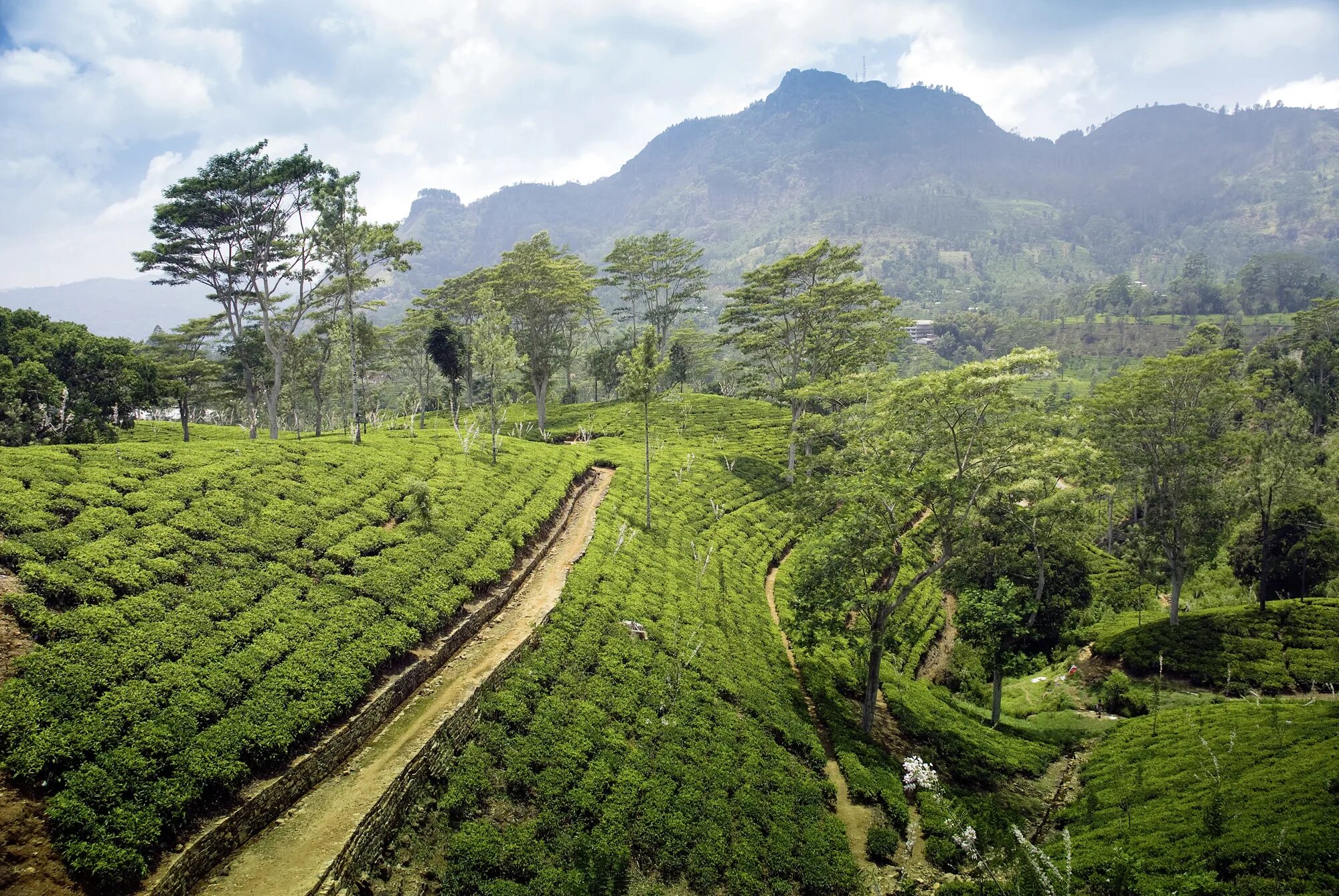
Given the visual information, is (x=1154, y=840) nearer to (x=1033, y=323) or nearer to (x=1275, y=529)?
(x=1275, y=529)

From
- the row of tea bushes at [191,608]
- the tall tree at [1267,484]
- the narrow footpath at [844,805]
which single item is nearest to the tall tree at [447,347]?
the row of tea bushes at [191,608]


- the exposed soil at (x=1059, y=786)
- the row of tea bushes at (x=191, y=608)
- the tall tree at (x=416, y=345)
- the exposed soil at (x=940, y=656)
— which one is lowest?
the exposed soil at (x=940, y=656)

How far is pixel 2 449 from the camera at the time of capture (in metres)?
18.6

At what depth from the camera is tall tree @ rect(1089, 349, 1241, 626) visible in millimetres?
32750

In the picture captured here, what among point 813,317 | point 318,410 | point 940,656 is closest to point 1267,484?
point 940,656

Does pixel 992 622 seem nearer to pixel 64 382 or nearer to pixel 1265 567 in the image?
pixel 1265 567

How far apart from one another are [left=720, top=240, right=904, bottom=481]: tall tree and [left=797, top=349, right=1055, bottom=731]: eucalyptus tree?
846 inches

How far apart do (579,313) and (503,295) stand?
1274 cm

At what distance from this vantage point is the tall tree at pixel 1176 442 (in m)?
32.8

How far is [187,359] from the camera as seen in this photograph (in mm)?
61500

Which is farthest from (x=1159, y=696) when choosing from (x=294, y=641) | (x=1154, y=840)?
(x=294, y=641)

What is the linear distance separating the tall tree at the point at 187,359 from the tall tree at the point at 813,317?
4563 centimetres

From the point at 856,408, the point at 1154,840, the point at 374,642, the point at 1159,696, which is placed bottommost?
the point at 1159,696

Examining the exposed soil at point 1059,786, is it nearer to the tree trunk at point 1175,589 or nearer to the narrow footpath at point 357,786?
the tree trunk at point 1175,589
